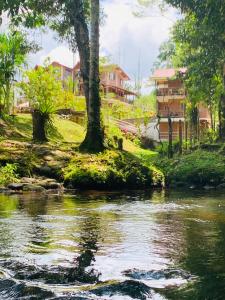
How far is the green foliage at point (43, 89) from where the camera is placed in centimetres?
2227

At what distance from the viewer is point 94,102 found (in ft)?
65.1

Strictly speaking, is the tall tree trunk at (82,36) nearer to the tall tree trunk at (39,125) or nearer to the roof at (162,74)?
the tall tree trunk at (39,125)

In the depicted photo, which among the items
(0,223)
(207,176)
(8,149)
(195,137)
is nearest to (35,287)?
(0,223)

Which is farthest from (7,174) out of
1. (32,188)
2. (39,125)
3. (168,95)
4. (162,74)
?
(162,74)

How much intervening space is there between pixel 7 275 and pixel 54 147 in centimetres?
1461

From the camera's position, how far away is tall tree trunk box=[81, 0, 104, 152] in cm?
1948

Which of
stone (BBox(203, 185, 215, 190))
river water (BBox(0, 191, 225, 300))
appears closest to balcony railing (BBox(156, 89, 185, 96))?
stone (BBox(203, 185, 215, 190))

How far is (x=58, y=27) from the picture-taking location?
26.7 m

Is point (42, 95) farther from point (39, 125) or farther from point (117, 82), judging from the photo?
point (117, 82)

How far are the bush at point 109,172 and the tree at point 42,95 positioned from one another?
3.98 m

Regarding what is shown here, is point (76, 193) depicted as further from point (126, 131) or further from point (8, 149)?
point (126, 131)

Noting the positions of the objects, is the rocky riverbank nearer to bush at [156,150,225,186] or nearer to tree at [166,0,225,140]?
bush at [156,150,225,186]

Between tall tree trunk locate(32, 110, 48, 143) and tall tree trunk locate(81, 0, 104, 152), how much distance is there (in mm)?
2860

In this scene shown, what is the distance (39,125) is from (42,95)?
1.89 meters
